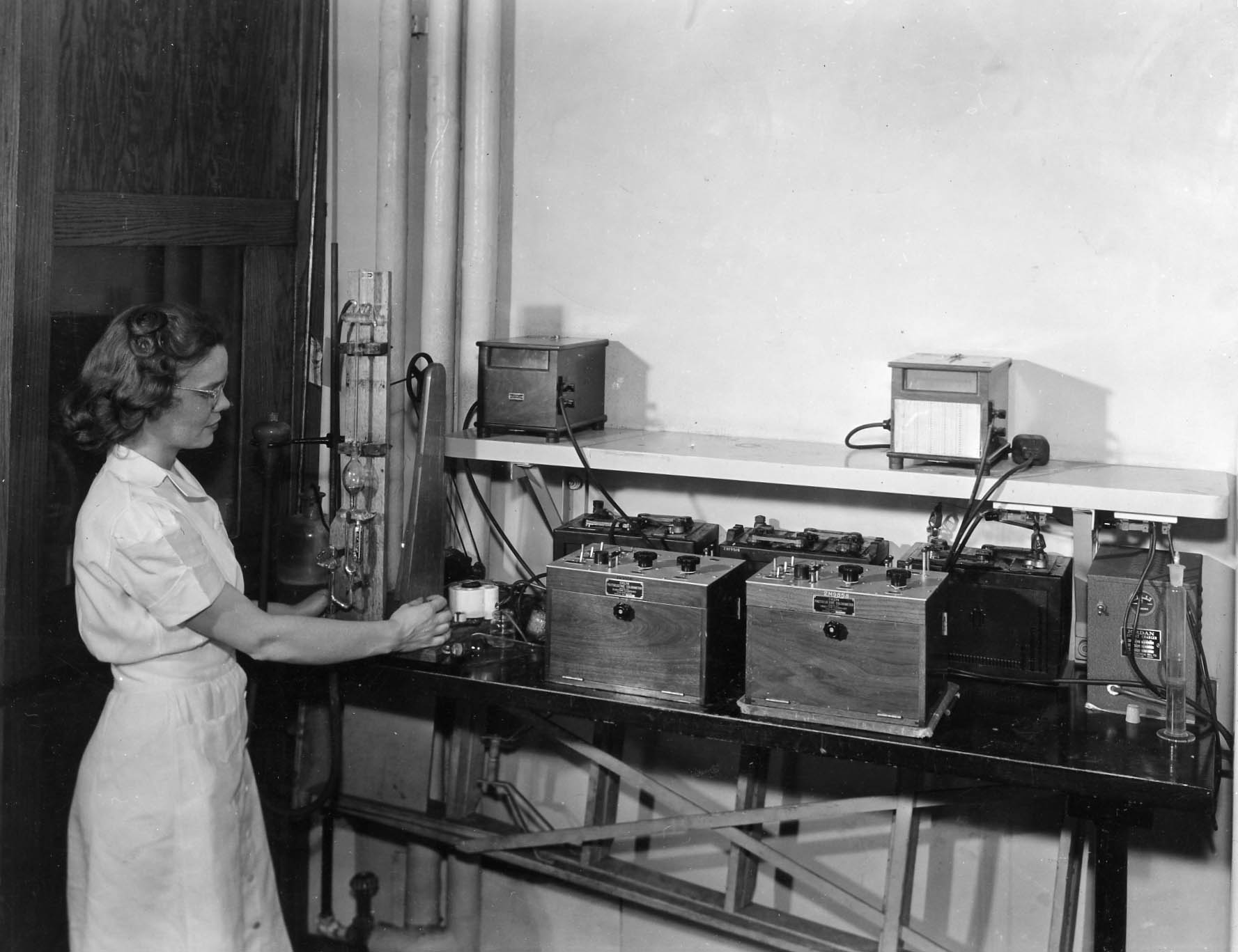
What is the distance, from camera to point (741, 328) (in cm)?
294

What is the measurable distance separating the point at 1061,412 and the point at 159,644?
1837 millimetres

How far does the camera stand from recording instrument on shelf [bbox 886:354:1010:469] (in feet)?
8.23

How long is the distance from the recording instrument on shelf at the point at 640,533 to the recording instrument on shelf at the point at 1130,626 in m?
0.78

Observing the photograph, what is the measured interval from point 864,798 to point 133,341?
1.61 meters

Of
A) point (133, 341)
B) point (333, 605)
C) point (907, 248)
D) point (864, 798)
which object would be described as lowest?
point (864, 798)

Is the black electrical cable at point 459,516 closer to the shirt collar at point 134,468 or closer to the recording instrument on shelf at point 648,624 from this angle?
the recording instrument on shelf at point 648,624

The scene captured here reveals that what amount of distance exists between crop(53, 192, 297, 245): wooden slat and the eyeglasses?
1.28ft

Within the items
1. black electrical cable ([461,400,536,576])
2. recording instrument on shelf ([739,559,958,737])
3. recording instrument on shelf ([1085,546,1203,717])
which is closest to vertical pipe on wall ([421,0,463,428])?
black electrical cable ([461,400,536,576])

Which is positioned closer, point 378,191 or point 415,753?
point 378,191

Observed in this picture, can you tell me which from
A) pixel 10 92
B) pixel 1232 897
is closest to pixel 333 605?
pixel 10 92

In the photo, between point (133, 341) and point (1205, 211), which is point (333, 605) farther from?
point (1205, 211)

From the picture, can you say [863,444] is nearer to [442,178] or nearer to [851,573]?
[851,573]

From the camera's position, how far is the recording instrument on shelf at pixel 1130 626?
2.27m

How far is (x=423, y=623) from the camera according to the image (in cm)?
250
